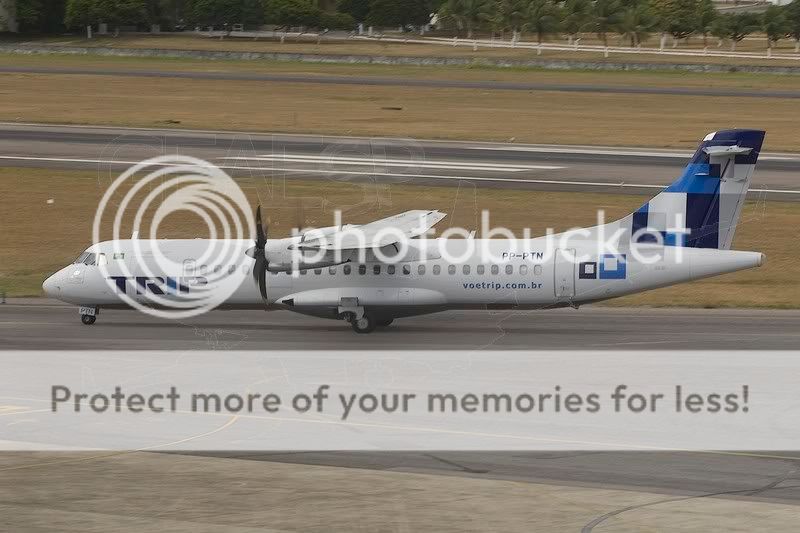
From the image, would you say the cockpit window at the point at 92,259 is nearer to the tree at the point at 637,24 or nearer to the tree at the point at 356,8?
the tree at the point at 637,24

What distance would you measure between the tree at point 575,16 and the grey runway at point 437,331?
119 metres

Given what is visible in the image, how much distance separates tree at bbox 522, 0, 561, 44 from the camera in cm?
15125

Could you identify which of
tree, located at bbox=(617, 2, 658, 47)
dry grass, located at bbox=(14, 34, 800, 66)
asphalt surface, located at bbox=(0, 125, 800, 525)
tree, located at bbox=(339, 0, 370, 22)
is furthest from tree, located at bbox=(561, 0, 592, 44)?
asphalt surface, located at bbox=(0, 125, 800, 525)

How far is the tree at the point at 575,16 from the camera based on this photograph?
6142 inches

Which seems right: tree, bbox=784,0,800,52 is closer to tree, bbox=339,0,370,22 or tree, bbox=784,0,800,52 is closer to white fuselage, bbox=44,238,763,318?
tree, bbox=339,0,370,22

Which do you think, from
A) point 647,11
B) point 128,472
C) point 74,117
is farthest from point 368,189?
point 647,11

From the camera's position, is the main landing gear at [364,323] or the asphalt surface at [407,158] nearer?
the main landing gear at [364,323]

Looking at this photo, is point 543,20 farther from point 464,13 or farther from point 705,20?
point 705,20

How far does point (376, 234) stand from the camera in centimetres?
3772

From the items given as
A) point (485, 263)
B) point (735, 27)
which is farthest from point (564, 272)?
point (735, 27)

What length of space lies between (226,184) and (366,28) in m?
127

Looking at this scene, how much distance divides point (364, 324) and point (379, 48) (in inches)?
4586

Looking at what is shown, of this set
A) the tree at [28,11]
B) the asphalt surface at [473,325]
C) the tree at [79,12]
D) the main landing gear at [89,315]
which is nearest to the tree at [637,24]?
the tree at [79,12]

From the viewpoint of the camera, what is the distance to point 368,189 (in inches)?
1901
